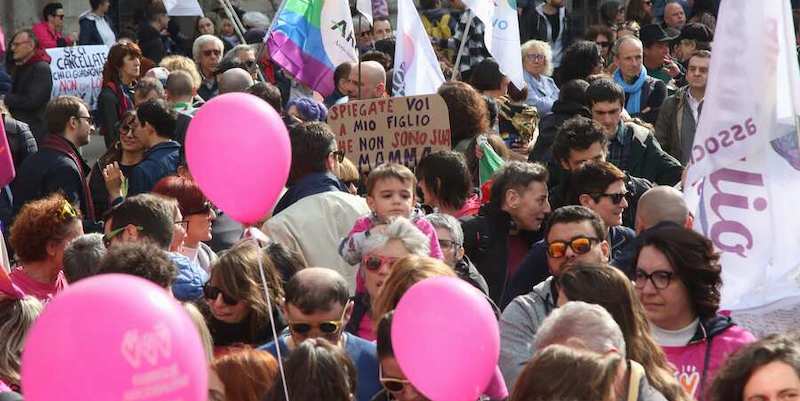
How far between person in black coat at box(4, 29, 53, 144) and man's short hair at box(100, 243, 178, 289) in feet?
21.4

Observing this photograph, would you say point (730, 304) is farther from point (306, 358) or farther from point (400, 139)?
point (400, 139)

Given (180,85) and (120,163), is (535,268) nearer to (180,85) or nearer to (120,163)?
(120,163)

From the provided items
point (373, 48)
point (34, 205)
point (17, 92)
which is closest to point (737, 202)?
point (34, 205)

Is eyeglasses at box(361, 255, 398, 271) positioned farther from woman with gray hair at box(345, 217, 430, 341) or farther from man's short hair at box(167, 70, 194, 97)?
man's short hair at box(167, 70, 194, 97)

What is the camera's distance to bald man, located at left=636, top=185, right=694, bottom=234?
259 inches

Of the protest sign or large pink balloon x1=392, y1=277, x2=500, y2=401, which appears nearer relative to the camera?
large pink balloon x1=392, y1=277, x2=500, y2=401

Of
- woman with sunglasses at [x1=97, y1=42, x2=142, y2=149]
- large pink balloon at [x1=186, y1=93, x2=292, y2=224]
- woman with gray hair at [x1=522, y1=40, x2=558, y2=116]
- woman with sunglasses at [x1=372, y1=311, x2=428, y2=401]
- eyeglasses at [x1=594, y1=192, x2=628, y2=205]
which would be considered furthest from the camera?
woman with gray hair at [x1=522, y1=40, x2=558, y2=116]

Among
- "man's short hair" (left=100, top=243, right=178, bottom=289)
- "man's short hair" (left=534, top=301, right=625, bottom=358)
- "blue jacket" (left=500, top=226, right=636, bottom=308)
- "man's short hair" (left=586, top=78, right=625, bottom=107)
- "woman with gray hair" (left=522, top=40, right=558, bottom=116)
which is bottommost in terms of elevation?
"woman with gray hair" (left=522, top=40, right=558, bottom=116)

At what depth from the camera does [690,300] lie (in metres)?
5.39

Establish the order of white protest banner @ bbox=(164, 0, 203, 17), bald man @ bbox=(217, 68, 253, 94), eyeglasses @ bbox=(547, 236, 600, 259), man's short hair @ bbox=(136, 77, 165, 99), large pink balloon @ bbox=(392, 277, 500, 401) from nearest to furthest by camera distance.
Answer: large pink balloon @ bbox=(392, 277, 500, 401) < eyeglasses @ bbox=(547, 236, 600, 259) < man's short hair @ bbox=(136, 77, 165, 99) < bald man @ bbox=(217, 68, 253, 94) < white protest banner @ bbox=(164, 0, 203, 17)

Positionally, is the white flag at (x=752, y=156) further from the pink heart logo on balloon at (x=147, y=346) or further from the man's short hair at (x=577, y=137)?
the pink heart logo on balloon at (x=147, y=346)

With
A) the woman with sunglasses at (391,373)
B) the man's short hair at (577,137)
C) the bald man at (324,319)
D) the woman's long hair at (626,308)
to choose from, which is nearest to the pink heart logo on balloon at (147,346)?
the woman with sunglasses at (391,373)

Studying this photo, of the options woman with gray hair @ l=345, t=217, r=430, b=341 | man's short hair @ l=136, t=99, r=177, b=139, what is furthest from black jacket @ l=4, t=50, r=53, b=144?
woman with gray hair @ l=345, t=217, r=430, b=341

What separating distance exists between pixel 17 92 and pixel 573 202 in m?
6.11
